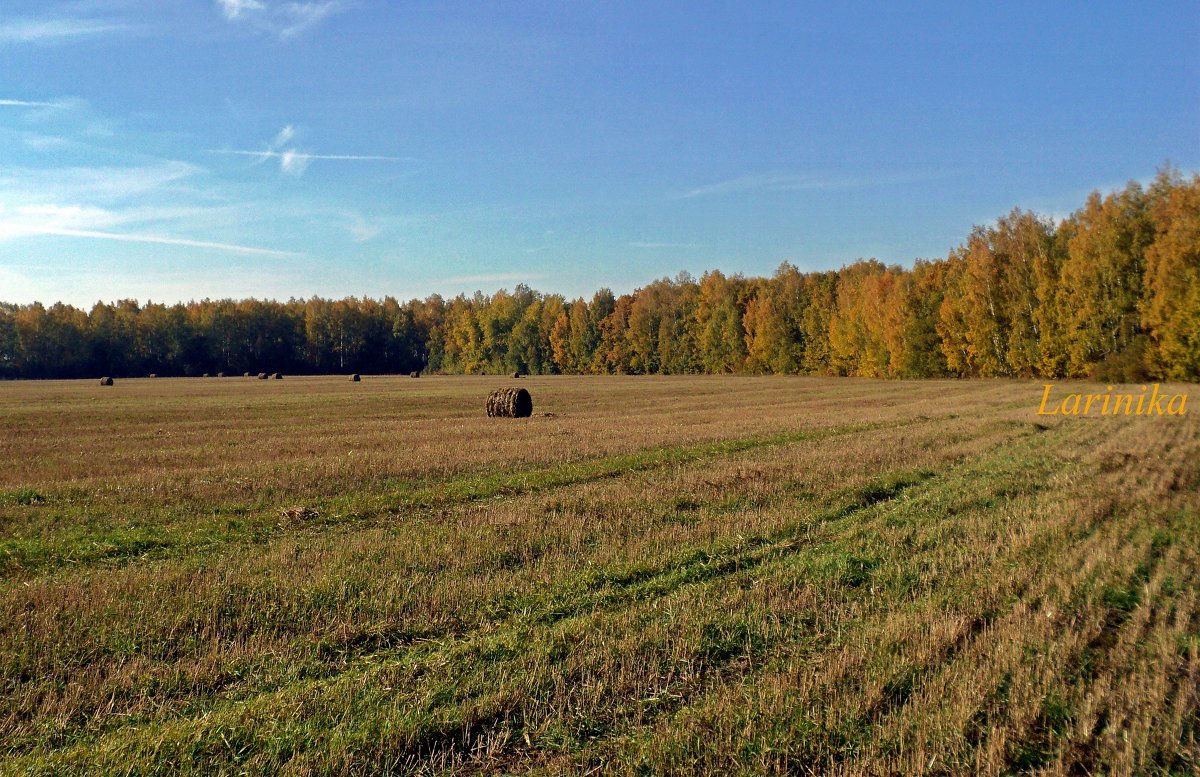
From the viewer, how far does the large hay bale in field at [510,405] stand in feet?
110

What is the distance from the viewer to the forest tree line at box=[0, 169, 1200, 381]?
63.2m

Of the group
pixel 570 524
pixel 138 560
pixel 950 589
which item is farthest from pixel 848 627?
pixel 138 560

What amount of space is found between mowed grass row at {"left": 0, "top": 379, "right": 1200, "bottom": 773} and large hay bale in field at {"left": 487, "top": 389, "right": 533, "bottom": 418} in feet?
68.2

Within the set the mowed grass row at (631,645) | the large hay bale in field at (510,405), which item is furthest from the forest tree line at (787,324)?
Result: the mowed grass row at (631,645)

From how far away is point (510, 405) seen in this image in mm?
33625

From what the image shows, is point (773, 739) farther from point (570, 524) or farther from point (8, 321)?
point (8, 321)

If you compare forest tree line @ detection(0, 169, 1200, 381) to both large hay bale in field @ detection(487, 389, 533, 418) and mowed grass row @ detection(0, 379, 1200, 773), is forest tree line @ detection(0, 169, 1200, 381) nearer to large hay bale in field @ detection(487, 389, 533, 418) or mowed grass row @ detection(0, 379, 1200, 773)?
large hay bale in field @ detection(487, 389, 533, 418)

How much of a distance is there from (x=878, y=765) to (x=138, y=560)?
30.1ft

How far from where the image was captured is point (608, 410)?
38.7m

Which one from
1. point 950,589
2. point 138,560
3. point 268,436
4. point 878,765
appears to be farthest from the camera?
point 268,436

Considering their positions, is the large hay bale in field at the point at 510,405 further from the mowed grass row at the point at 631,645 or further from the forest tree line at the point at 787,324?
the forest tree line at the point at 787,324

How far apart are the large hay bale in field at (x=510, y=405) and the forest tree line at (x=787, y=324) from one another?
166 ft

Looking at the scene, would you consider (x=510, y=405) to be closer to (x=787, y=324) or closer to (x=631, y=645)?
(x=631, y=645)

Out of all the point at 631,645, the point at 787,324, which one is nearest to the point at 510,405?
the point at 631,645
